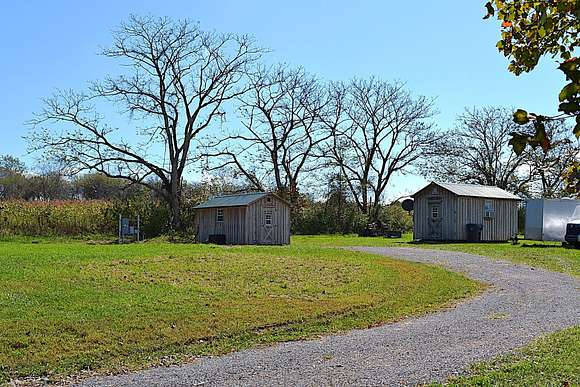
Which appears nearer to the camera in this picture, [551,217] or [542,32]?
[542,32]

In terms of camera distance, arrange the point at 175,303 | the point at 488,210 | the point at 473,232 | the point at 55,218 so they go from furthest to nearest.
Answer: the point at 55,218 → the point at 488,210 → the point at 473,232 → the point at 175,303

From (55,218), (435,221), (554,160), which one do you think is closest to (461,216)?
(435,221)

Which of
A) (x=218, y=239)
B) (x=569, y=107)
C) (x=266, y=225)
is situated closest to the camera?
(x=569, y=107)

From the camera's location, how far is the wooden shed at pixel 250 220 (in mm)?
31578

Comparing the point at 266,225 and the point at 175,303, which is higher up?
the point at 266,225

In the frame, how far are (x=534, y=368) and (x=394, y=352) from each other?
1769mm

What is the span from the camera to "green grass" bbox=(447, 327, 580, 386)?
6441 millimetres

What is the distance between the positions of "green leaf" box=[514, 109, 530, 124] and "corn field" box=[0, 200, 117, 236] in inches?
1370

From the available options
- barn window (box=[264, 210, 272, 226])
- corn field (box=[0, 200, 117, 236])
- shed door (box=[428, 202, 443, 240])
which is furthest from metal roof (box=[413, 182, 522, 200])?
corn field (box=[0, 200, 117, 236])

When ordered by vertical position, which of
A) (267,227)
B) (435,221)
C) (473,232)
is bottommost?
(473,232)

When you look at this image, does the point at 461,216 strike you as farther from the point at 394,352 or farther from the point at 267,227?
the point at 394,352

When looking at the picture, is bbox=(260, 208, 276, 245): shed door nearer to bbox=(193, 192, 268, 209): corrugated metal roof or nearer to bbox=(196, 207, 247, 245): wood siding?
bbox=(193, 192, 268, 209): corrugated metal roof

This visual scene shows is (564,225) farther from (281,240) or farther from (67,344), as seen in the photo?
(67,344)

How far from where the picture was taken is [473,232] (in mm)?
32250
